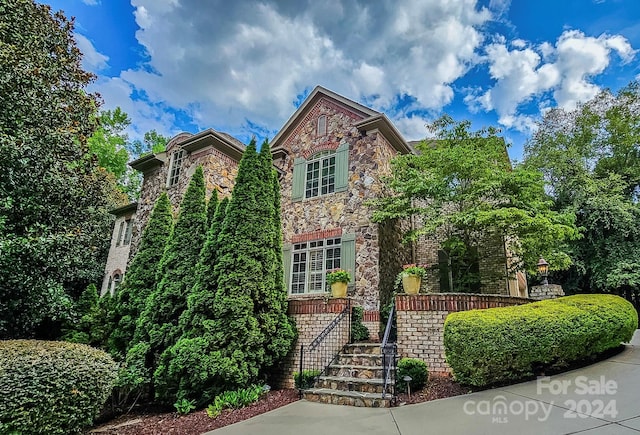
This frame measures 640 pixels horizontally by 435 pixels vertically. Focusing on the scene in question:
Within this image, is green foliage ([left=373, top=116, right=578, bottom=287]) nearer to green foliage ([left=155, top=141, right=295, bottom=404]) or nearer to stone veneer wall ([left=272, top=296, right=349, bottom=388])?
stone veneer wall ([left=272, top=296, right=349, bottom=388])

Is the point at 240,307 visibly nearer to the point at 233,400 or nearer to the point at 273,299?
the point at 273,299

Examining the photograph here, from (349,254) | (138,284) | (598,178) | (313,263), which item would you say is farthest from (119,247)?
(598,178)

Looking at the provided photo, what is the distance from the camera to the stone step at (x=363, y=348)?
7491 mm

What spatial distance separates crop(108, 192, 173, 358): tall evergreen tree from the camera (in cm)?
817

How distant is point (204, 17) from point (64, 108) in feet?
18.9

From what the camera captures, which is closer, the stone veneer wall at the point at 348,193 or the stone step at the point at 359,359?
the stone step at the point at 359,359

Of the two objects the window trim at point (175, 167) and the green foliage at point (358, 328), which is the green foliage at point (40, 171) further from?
the green foliage at point (358, 328)

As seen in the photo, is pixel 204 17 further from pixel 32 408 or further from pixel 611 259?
pixel 611 259

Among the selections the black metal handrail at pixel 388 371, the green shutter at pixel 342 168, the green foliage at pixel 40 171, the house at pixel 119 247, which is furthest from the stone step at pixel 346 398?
the house at pixel 119 247

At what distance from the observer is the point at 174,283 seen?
7.79 metres

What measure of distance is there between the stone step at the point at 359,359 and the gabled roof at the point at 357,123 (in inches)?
276

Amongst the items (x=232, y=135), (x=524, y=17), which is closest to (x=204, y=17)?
(x=232, y=135)

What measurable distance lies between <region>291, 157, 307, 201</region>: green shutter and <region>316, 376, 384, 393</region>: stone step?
659 centimetres

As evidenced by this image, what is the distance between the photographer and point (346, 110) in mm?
11883
